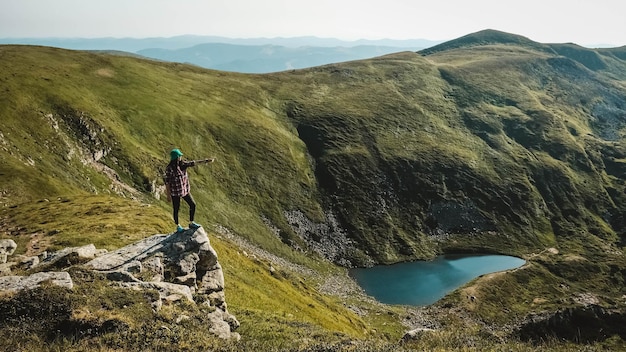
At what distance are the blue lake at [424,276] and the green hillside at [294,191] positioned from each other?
4197mm

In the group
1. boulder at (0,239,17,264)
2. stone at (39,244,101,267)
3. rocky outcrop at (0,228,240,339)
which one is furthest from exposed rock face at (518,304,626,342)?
boulder at (0,239,17,264)

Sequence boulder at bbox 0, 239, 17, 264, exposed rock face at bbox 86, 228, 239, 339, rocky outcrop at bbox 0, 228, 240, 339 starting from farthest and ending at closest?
boulder at bbox 0, 239, 17, 264 < exposed rock face at bbox 86, 228, 239, 339 < rocky outcrop at bbox 0, 228, 240, 339

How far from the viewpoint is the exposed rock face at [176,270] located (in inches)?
948

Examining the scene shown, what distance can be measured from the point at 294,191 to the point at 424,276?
157 feet

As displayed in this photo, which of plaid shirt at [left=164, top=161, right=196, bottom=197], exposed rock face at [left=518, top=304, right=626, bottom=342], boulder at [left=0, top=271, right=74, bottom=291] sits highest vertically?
plaid shirt at [left=164, top=161, right=196, bottom=197]

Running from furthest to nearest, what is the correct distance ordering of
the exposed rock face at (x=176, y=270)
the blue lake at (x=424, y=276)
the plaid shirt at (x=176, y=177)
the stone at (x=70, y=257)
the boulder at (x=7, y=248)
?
the blue lake at (x=424, y=276) → the boulder at (x=7, y=248) → the plaid shirt at (x=176, y=177) → the stone at (x=70, y=257) → the exposed rock face at (x=176, y=270)

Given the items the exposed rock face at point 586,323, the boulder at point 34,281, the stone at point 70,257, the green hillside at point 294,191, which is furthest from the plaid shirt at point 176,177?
the exposed rock face at point 586,323

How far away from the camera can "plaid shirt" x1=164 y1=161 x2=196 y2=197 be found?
28.5m

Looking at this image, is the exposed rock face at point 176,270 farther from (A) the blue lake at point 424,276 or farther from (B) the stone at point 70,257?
(A) the blue lake at point 424,276

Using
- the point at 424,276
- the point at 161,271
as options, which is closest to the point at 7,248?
the point at 161,271

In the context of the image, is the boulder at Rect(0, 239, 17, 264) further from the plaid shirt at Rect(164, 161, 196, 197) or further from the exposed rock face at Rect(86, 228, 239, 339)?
the plaid shirt at Rect(164, 161, 196, 197)

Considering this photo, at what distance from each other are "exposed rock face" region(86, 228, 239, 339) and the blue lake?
289 ft

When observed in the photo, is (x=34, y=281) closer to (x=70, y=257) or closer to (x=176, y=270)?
(x=70, y=257)

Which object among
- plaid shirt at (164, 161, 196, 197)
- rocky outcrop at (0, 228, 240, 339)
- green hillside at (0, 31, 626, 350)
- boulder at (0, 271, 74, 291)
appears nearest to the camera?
boulder at (0, 271, 74, 291)
